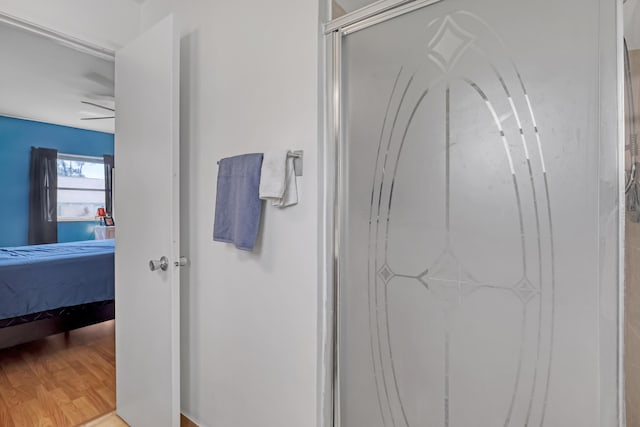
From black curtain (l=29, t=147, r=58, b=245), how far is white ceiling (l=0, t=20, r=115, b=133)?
58 centimetres

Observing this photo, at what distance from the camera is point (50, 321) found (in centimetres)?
282

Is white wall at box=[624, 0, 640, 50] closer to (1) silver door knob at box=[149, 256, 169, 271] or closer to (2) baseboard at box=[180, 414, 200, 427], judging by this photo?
(1) silver door knob at box=[149, 256, 169, 271]

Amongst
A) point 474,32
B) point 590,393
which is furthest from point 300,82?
point 590,393

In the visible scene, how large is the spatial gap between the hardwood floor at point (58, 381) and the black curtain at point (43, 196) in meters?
2.68

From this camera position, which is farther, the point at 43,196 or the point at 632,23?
the point at 43,196

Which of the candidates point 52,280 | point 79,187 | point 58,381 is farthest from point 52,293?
point 79,187

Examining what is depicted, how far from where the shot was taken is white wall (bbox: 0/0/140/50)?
1629 mm

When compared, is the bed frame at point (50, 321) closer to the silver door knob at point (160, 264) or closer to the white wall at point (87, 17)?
the silver door knob at point (160, 264)

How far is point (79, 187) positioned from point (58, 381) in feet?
13.5

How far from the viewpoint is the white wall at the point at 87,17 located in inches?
64.1

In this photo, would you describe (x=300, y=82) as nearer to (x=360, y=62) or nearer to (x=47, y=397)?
(x=360, y=62)

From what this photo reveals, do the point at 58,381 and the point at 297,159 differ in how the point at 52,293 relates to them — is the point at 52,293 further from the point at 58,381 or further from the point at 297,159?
the point at 297,159

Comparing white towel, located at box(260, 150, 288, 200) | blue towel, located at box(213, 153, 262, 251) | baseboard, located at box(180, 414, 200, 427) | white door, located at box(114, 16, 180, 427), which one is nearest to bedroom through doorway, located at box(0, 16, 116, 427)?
white door, located at box(114, 16, 180, 427)

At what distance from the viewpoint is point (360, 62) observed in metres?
1.25
